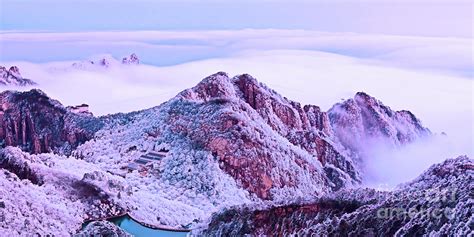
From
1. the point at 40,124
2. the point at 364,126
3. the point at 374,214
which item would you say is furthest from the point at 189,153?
the point at 364,126

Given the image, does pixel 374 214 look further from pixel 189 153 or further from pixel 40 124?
pixel 40 124

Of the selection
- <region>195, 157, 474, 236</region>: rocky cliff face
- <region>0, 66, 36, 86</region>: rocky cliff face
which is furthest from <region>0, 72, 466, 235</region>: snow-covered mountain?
<region>0, 66, 36, 86</region>: rocky cliff face

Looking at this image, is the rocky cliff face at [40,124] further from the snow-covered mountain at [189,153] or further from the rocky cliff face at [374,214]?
the rocky cliff face at [374,214]

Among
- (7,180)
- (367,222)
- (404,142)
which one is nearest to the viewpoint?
(367,222)

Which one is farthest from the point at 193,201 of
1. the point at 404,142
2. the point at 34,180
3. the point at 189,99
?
the point at 404,142

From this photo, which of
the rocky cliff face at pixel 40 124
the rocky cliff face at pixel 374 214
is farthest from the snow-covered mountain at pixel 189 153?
the rocky cliff face at pixel 374 214

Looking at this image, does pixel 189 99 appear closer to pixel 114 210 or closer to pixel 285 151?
pixel 285 151
